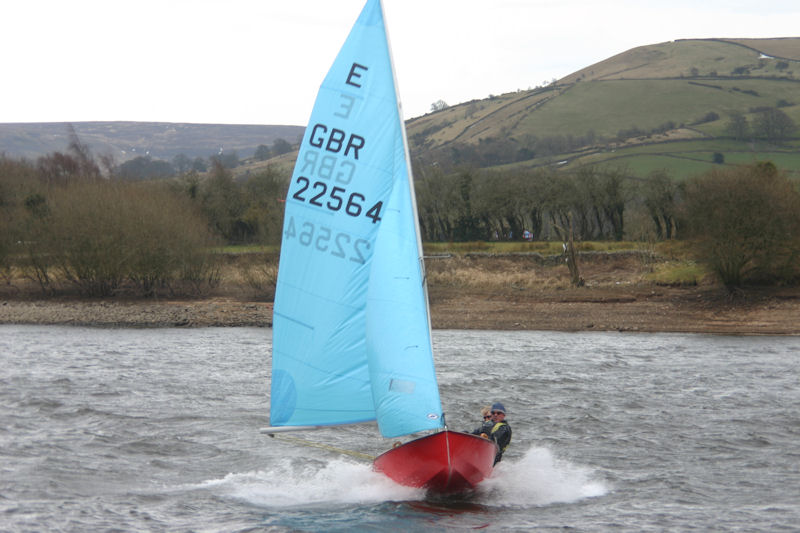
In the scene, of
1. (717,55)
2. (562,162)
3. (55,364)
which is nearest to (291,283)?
(55,364)

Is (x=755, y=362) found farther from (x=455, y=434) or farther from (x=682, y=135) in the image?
(x=682, y=135)

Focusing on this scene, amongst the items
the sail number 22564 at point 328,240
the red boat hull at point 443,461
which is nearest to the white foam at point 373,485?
the red boat hull at point 443,461

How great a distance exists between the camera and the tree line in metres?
37.7

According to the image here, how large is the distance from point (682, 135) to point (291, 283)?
120m

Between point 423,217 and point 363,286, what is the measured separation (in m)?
63.6

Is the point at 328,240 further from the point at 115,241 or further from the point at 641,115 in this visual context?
the point at 641,115

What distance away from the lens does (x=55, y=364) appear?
30.1 metres

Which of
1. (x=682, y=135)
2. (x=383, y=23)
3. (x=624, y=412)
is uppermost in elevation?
(x=682, y=135)

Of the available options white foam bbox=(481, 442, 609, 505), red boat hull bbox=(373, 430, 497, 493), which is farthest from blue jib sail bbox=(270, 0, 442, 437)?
white foam bbox=(481, 442, 609, 505)

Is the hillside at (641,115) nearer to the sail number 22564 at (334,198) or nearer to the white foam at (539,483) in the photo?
the white foam at (539,483)

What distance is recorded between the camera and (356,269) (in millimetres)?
13945

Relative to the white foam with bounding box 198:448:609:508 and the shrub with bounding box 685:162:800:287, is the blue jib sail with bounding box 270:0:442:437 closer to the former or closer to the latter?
the white foam with bounding box 198:448:609:508

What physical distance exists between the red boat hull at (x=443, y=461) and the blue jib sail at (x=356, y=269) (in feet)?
1.29

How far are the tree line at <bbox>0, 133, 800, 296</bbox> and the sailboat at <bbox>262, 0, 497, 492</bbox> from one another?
27.7m
